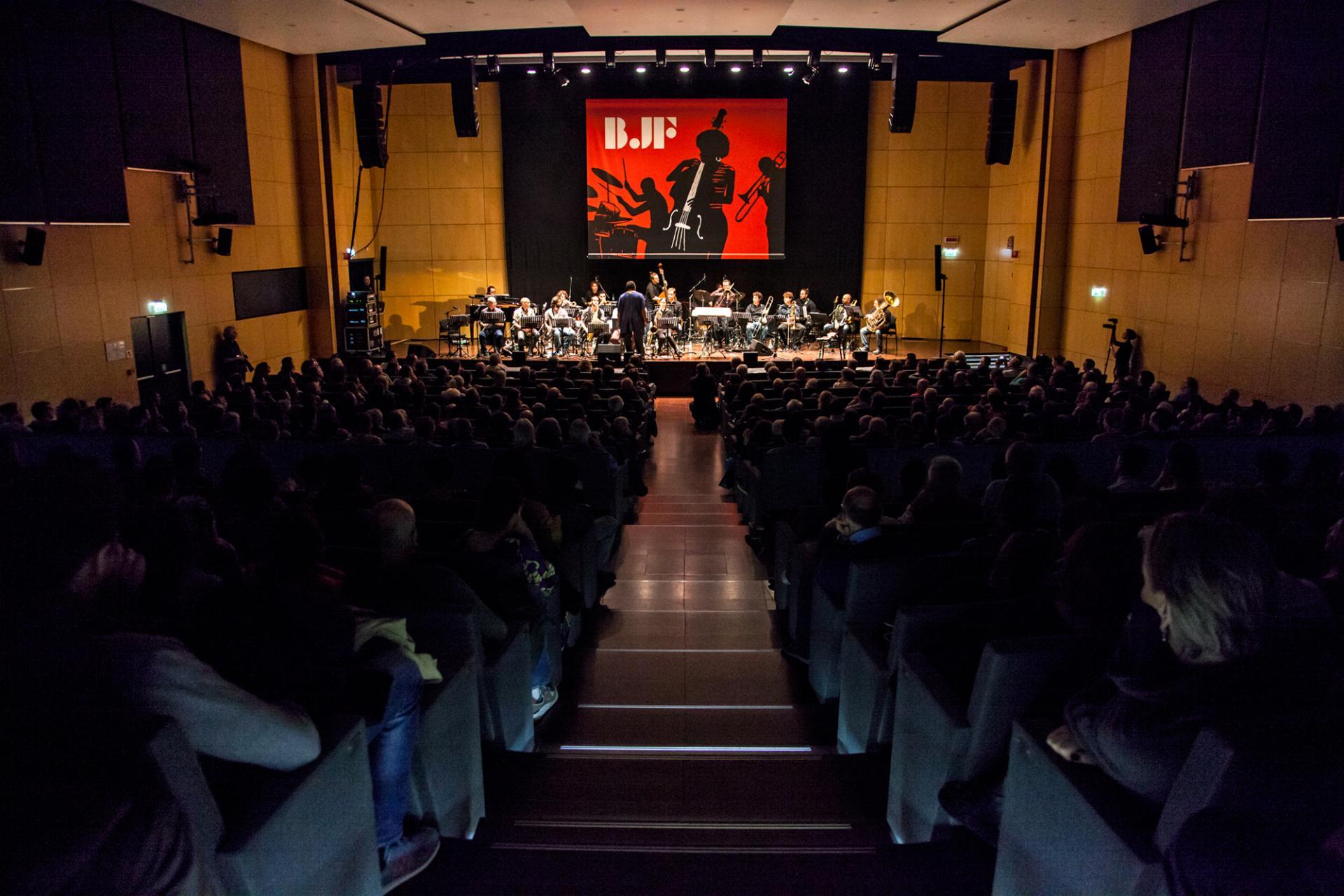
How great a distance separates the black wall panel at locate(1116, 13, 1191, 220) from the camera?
38.3 feet

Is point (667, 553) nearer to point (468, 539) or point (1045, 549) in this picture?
point (468, 539)

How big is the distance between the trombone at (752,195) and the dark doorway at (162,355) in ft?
33.2

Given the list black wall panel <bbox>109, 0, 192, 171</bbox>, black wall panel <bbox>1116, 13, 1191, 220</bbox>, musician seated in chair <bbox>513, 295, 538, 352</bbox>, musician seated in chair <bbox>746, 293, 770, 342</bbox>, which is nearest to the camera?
black wall panel <bbox>109, 0, 192, 171</bbox>

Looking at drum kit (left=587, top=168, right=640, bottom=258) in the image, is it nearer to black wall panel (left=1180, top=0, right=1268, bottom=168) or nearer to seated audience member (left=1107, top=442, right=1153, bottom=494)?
black wall panel (left=1180, top=0, right=1268, bottom=168)

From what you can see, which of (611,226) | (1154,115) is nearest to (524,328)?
(611,226)

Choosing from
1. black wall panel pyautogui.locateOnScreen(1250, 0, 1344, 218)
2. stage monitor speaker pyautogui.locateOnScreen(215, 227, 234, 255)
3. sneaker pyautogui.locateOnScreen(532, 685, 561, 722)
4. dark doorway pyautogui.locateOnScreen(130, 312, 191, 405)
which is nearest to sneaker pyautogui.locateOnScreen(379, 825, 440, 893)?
sneaker pyautogui.locateOnScreen(532, 685, 561, 722)

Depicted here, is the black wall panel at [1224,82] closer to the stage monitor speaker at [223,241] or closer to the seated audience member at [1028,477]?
the seated audience member at [1028,477]

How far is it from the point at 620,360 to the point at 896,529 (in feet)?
34.5

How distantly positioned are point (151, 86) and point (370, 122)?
3388 mm

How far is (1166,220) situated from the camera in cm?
1153

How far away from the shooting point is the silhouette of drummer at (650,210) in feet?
56.3

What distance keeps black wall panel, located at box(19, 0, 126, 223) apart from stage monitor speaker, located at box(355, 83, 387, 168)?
3.94 metres

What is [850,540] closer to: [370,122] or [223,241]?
[223,241]

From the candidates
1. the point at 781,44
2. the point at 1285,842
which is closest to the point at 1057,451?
the point at 1285,842
